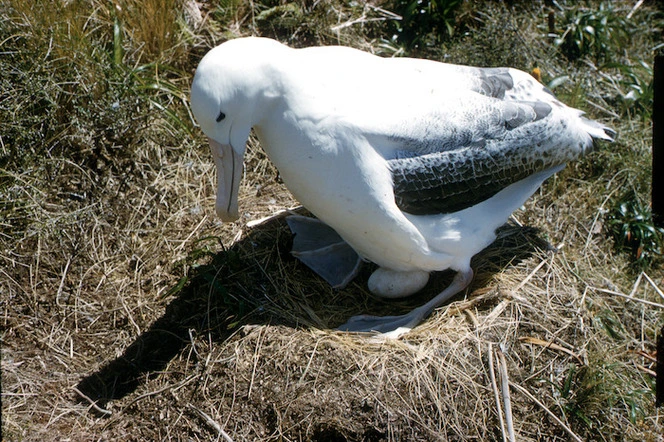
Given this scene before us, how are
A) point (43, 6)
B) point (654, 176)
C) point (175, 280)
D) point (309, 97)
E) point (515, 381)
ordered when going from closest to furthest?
point (309, 97), point (515, 381), point (175, 280), point (43, 6), point (654, 176)

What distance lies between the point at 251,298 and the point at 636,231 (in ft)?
8.87

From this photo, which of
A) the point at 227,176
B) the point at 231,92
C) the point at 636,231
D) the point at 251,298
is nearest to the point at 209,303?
the point at 251,298

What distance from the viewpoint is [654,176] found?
5.46 metres

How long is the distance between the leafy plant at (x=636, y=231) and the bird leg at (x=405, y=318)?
4.82ft

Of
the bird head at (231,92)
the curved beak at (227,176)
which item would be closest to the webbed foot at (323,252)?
the curved beak at (227,176)

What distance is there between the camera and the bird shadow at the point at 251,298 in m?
4.32

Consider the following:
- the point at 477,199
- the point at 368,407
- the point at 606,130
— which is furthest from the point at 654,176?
the point at 368,407

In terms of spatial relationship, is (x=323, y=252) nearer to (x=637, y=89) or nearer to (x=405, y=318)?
(x=405, y=318)

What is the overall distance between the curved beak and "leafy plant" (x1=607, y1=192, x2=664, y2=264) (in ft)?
8.96

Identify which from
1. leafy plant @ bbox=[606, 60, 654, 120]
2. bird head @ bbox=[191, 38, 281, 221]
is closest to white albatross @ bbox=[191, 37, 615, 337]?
bird head @ bbox=[191, 38, 281, 221]

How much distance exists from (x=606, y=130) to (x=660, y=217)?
93 cm

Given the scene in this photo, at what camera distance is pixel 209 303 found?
4441 millimetres

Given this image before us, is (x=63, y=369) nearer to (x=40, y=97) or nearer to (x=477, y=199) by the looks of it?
(x=40, y=97)

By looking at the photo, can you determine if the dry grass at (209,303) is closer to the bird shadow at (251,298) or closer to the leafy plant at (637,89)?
the bird shadow at (251,298)
